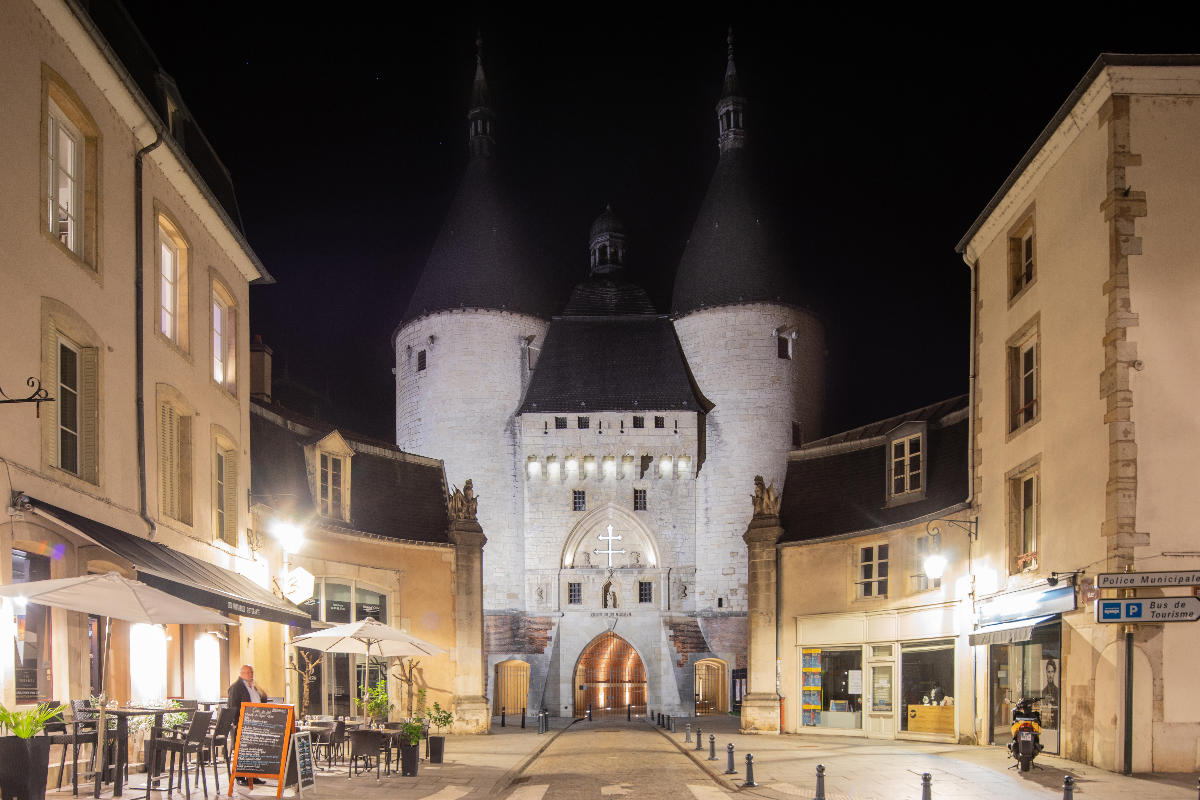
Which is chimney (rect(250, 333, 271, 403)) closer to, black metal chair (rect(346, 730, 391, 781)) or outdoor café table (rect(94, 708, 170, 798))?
black metal chair (rect(346, 730, 391, 781))

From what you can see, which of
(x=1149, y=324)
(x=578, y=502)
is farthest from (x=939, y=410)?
(x=578, y=502)

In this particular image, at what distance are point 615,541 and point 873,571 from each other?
23.9 meters

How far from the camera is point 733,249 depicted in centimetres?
5403

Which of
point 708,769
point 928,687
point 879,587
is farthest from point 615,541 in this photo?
point 708,769

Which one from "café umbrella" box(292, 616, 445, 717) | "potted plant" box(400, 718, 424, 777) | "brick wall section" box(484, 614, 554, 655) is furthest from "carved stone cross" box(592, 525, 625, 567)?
"potted plant" box(400, 718, 424, 777)

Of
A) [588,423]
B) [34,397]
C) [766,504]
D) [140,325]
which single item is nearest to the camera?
[34,397]

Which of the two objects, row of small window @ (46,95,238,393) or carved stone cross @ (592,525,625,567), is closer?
row of small window @ (46,95,238,393)

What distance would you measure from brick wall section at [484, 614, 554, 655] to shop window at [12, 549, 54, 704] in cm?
3843

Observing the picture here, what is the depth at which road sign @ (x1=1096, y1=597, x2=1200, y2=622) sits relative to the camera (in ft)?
49.4

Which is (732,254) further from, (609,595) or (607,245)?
(609,595)

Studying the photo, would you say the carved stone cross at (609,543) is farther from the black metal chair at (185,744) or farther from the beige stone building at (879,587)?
the black metal chair at (185,744)

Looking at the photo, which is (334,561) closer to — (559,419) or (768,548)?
(768,548)

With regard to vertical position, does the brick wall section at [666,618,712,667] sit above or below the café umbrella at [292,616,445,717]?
below

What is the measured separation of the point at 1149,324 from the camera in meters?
16.9
